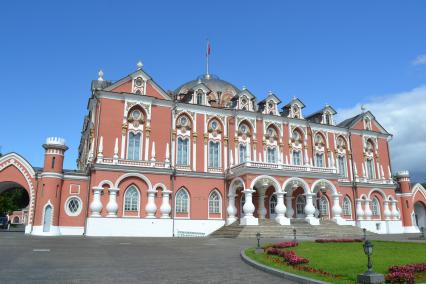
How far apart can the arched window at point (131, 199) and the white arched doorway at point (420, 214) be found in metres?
40.1

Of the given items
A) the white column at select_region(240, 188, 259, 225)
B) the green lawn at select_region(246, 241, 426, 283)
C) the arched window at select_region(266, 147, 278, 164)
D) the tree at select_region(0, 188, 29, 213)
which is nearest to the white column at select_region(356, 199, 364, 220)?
the arched window at select_region(266, 147, 278, 164)

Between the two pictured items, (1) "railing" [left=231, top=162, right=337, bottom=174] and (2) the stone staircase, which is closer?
(2) the stone staircase

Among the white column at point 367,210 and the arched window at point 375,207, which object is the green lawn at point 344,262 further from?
the arched window at point 375,207

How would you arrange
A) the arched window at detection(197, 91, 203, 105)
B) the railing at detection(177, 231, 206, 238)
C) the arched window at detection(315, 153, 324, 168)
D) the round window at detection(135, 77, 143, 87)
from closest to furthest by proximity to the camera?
the railing at detection(177, 231, 206, 238), the round window at detection(135, 77, 143, 87), the arched window at detection(197, 91, 203, 105), the arched window at detection(315, 153, 324, 168)

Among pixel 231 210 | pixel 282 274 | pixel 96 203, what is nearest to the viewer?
pixel 282 274

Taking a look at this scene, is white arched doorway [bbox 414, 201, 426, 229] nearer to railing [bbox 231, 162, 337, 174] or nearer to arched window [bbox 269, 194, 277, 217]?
railing [bbox 231, 162, 337, 174]

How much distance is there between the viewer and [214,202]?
125ft

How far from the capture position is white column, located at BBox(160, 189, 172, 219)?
3447cm

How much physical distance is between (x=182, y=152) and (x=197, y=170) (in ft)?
7.84

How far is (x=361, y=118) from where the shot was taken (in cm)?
4994

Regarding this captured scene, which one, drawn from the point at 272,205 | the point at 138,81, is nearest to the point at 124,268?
the point at 138,81

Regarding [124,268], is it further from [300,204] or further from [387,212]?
[387,212]

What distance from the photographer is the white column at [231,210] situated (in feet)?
122

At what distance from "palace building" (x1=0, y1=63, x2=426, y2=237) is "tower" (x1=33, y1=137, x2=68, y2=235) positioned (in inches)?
3.5
